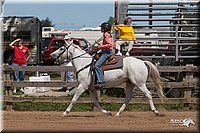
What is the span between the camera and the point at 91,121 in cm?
1149

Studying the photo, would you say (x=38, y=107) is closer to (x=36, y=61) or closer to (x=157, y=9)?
(x=157, y=9)

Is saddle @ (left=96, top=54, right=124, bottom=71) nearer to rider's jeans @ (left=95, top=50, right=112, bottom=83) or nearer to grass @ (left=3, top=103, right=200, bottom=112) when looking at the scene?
rider's jeans @ (left=95, top=50, right=112, bottom=83)

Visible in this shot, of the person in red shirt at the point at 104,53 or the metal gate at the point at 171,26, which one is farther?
the metal gate at the point at 171,26

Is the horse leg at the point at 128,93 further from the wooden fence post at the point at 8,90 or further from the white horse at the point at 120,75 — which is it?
the wooden fence post at the point at 8,90

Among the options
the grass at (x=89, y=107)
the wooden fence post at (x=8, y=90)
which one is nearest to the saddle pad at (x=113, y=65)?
the grass at (x=89, y=107)

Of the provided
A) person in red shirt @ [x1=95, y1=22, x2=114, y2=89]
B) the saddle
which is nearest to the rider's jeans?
person in red shirt @ [x1=95, y1=22, x2=114, y2=89]

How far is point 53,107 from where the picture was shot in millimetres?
14406

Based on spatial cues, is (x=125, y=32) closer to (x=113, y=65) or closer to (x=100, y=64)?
(x=113, y=65)

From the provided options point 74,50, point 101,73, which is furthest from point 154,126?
point 74,50

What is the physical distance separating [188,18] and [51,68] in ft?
23.7

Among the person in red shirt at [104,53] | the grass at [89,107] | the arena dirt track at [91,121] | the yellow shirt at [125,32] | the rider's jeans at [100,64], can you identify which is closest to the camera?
the arena dirt track at [91,121]

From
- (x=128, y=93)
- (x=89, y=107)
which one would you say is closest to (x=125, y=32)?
(x=89, y=107)

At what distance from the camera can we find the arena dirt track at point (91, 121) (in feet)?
33.6

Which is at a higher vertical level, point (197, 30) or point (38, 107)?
point (197, 30)
